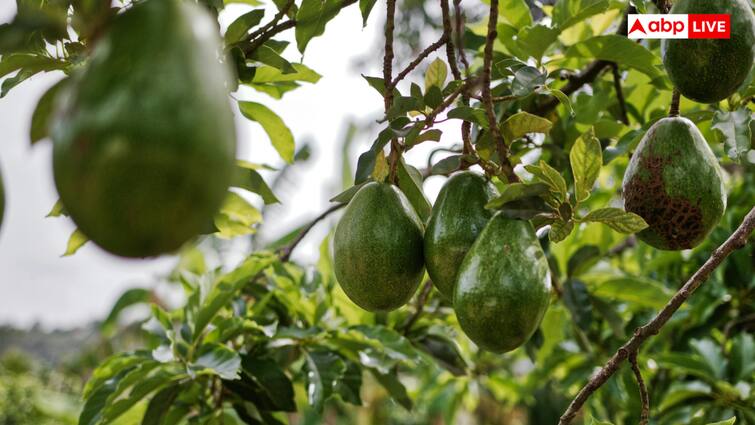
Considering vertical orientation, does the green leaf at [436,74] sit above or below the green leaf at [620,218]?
above

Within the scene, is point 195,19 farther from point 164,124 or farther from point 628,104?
point 628,104

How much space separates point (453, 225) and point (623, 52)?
47cm

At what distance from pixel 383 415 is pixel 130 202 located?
777 cm

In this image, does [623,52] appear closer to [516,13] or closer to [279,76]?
[516,13]

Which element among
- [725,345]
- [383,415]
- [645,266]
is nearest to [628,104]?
[645,266]

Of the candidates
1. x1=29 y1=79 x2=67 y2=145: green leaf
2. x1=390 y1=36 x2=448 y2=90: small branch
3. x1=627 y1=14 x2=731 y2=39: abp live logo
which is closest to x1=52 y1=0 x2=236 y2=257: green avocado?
x1=29 y1=79 x2=67 y2=145: green leaf

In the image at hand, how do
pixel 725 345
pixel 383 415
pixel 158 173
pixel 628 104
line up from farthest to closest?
pixel 383 415 < pixel 725 345 < pixel 628 104 < pixel 158 173

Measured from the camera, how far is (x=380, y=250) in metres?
0.79

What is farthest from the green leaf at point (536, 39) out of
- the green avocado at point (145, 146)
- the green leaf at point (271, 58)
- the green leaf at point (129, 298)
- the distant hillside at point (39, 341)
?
the distant hillside at point (39, 341)

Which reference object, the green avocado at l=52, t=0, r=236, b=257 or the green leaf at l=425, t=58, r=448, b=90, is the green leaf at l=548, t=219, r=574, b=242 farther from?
the green avocado at l=52, t=0, r=236, b=257

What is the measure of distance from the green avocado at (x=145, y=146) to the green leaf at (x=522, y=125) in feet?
1.58

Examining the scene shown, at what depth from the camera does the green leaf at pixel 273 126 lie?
111 cm

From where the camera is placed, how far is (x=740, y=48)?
33.1 inches

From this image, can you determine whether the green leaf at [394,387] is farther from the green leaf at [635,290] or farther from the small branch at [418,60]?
the small branch at [418,60]
